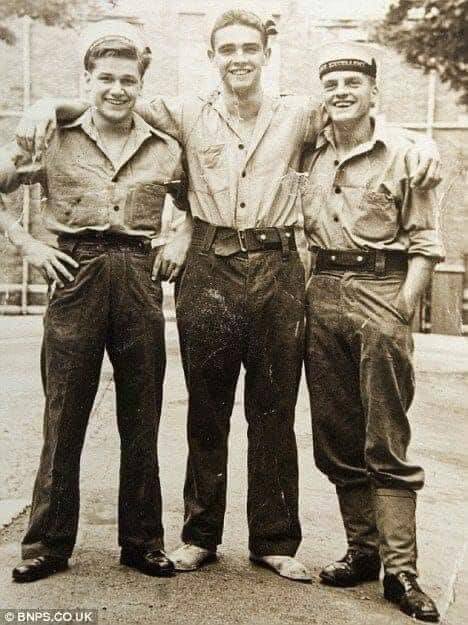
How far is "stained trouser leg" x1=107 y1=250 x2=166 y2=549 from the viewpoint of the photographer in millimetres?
3119

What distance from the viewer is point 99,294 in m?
3.09

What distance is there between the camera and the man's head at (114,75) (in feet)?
9.98

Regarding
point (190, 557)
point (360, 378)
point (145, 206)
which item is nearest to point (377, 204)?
point (360, 378)

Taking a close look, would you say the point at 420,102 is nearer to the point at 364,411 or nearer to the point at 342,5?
the point at 342,5

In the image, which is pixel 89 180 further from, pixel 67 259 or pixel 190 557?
pixel 190 557

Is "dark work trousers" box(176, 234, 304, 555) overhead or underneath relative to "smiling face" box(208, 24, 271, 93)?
underneath

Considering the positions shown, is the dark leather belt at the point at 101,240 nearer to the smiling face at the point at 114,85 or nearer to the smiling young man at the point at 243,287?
the smiling young man at the point at 243,287

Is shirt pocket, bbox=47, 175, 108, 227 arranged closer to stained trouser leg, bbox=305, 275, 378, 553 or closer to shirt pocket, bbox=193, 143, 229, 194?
shirt pocket, bbox=193, 143, 229, 194

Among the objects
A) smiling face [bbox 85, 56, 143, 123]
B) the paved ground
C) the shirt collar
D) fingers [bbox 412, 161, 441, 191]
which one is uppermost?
smiling face [bbox 85, 56, 143, 123]

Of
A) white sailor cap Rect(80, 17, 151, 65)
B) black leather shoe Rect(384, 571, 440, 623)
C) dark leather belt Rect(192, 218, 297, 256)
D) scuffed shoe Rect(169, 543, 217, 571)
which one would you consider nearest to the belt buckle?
dark leather belt Rect(192, 218, 297, 256)

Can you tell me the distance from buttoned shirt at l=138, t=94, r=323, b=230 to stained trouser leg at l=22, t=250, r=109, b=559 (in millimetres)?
534

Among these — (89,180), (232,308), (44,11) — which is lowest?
(232,308)

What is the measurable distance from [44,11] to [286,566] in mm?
2636

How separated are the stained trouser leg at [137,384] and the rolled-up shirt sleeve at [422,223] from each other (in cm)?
97
